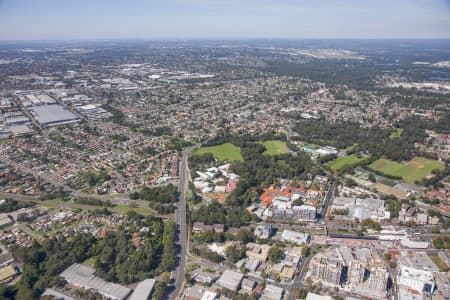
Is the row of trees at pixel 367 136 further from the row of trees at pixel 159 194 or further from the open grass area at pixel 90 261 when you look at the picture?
the open grass area at pixel 90 261

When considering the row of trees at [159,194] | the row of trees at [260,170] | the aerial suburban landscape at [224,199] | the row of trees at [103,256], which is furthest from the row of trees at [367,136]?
the row of trees at [103,256]

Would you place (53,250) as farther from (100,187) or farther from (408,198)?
(408,198)

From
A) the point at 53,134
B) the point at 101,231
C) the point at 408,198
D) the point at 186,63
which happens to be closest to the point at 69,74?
the point at 186,63

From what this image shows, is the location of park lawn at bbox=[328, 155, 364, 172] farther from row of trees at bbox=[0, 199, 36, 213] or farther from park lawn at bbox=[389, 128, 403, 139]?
row of trees at bbox=[0, 199, 36, 213]

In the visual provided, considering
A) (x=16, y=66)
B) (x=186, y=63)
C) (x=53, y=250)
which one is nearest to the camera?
(x=53, y=250)

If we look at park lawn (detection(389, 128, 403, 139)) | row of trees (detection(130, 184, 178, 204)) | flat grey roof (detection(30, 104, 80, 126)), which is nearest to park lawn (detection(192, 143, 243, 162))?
row of trees (detection(130, 184, 178, 204))

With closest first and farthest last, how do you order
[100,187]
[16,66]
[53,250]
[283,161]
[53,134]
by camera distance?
[53,250]
[100,187]
[283,161]
[53,134]
[16,66]
